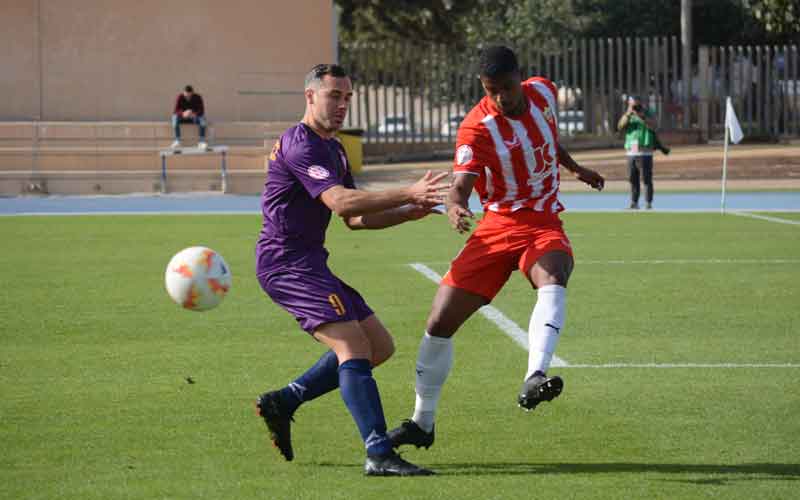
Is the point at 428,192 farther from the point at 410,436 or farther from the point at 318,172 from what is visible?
the point at 410,436

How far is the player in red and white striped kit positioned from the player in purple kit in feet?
1.24

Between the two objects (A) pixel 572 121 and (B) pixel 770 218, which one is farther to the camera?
(A) pixel 572 121

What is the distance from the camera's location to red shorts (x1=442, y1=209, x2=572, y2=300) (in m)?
7.71

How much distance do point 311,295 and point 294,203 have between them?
0.47 metres

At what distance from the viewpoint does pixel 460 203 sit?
757 centimetres

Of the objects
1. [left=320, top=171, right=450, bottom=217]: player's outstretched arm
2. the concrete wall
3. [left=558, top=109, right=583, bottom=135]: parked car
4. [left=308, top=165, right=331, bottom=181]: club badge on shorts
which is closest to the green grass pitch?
[left=320, top=171, right=450, bottom=217]: player's outstretched arm

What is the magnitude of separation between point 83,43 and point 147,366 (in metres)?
29.8

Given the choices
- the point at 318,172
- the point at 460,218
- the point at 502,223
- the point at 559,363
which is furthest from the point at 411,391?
the point at 318,172

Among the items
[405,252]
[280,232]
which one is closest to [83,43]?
[405,252]

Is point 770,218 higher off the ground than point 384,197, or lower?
lower

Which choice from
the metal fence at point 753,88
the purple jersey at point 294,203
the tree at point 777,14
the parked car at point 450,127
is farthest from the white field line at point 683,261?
the metal fence at point 753,88

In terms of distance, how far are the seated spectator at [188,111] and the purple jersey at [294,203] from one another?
28.2 metres

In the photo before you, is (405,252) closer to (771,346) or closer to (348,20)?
(771,346)

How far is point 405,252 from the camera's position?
18828 mm
